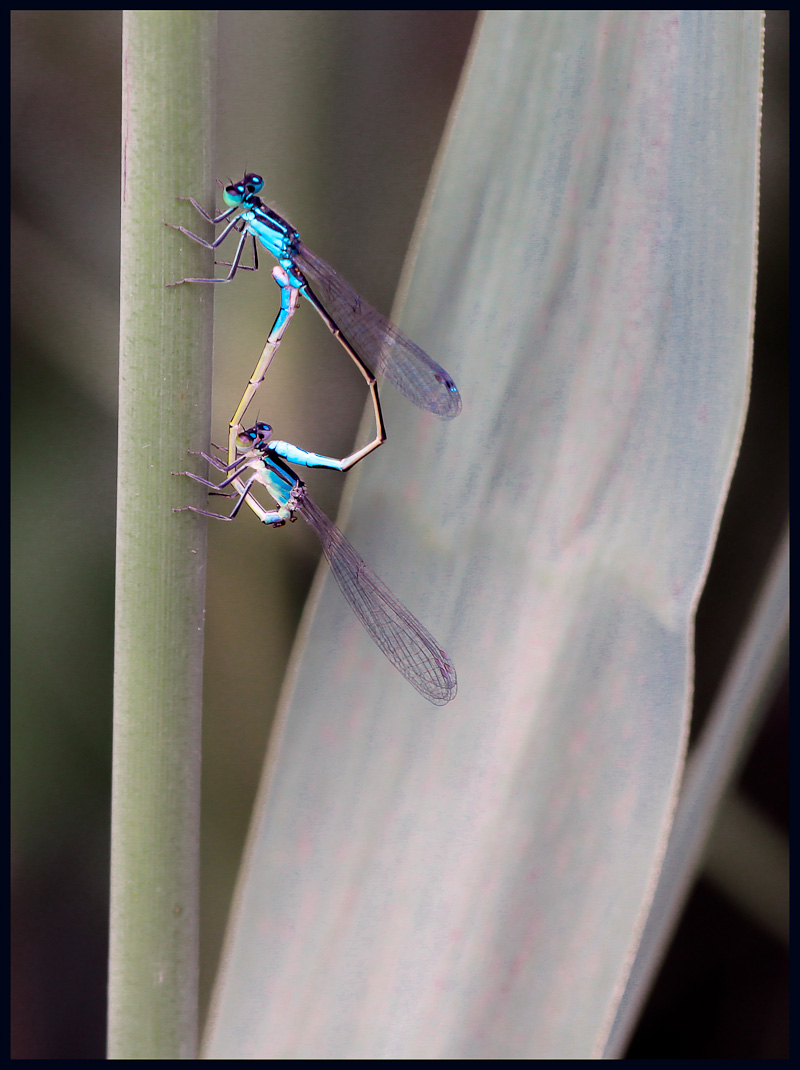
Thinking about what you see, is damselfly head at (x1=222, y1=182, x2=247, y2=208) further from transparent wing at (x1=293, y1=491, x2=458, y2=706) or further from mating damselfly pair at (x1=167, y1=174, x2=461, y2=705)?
transparent wing at (x1=293, y1=491, x2=458, y2=706)

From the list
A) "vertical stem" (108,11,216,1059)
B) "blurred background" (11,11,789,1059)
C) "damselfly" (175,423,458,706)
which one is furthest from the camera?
"blurred background" (11,11,789,1059)

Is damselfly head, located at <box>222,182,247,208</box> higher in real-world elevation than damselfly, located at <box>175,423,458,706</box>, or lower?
higher

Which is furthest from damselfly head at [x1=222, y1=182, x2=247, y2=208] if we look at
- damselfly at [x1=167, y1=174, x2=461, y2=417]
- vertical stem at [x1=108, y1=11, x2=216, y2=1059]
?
vertical stem at [x1=108, y1=11, x2=216, y2=1059]

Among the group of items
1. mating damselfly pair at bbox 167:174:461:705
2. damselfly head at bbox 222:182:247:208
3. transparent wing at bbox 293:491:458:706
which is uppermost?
damselfly head at bbox 222:182:247:208

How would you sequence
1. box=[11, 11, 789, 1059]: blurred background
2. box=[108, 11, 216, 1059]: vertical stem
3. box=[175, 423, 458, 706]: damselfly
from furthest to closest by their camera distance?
1. box=[11, 11, 789, 1059]: blurred background
2. box=[175, 423, 458, 706]: damselfly
3. box=[108, 11, 216, 1059]: vertical stem

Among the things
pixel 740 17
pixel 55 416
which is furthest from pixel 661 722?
pixel 55 416

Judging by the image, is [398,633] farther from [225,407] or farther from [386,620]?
[225,407]
